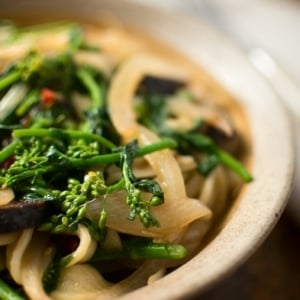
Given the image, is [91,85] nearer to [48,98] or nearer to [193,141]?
[48,98]

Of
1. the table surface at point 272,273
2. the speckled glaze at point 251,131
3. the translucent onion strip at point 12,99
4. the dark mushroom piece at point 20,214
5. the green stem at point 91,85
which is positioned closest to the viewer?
the speckled glaze at point 251,131

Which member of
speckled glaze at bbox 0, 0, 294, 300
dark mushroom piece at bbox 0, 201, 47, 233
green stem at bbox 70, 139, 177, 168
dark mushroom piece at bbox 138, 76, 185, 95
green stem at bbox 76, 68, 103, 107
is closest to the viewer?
speckled glaze at bbox 0, 0, 294, 300

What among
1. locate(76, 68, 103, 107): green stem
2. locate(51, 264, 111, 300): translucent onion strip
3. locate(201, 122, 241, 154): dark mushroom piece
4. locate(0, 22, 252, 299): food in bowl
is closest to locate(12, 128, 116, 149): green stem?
locate(0, 22, 252, 299): food in bowl

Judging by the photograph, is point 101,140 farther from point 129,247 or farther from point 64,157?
point 129,247

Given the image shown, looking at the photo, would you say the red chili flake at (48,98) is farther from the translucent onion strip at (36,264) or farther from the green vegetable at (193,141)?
the translucent onion strip at (36,264)

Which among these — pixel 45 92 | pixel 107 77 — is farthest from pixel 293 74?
pixel 45 92

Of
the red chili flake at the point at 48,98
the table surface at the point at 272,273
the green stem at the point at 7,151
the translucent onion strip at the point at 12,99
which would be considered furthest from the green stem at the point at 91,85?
the table surface at the point at 272,273

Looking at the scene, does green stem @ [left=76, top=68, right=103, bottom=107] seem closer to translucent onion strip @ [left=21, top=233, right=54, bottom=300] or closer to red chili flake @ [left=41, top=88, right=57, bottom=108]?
red chili flake @ [left=41, top=88, right=57, bottom=108]
